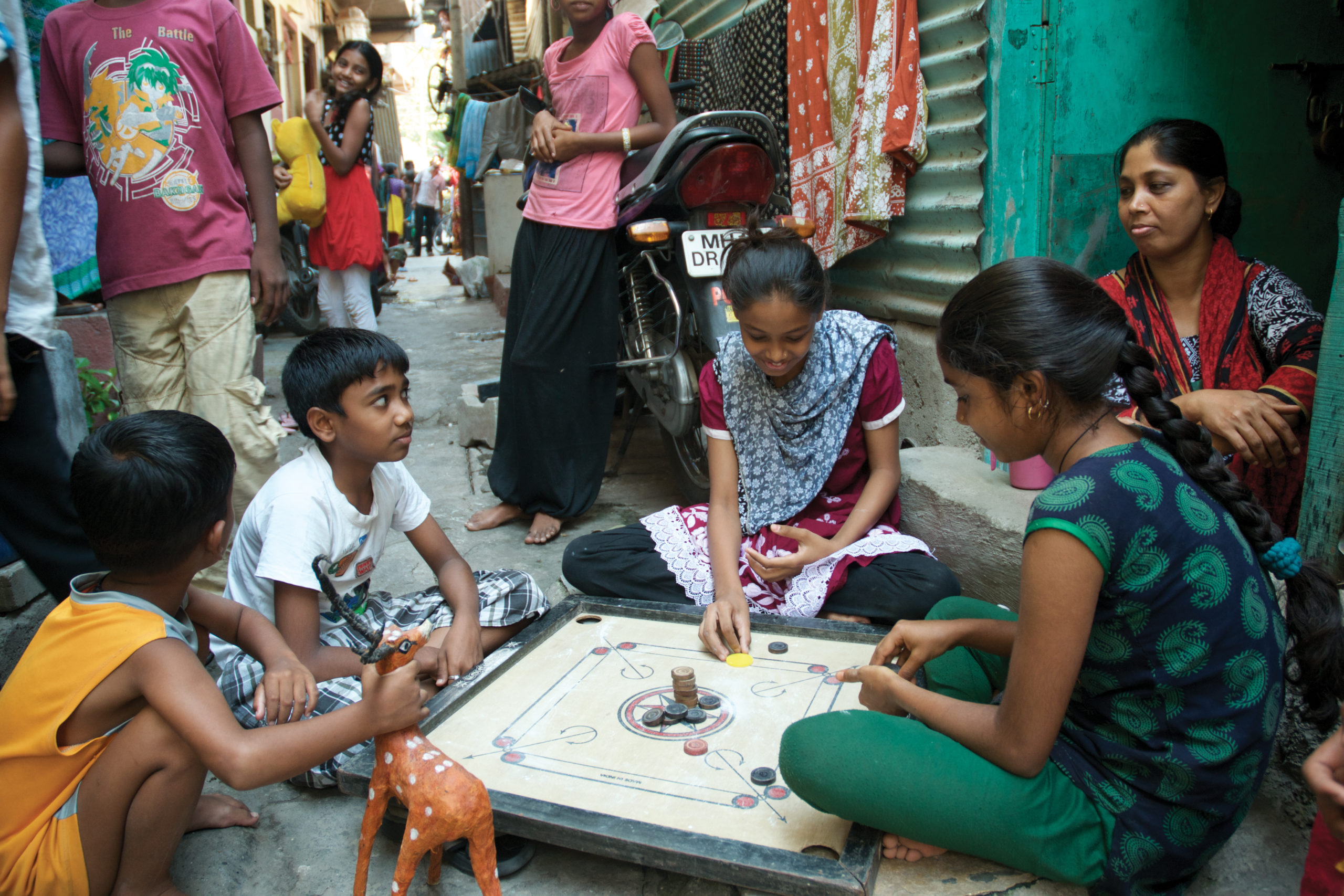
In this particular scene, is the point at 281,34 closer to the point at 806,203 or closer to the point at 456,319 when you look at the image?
the point at 456,319

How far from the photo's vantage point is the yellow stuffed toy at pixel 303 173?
4.49 metres

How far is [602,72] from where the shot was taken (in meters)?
2.91

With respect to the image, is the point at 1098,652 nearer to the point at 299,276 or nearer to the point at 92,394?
the point at 92,394

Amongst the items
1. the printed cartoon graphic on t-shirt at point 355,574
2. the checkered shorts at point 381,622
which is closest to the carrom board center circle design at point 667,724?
the checkered shorts at point 381,622

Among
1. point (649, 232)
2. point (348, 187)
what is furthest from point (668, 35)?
point (348, 187)

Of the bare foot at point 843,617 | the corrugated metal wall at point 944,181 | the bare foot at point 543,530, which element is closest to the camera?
the bare foot at point 843,617

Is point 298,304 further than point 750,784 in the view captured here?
Yes

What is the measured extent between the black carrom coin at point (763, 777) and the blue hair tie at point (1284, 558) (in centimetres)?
80

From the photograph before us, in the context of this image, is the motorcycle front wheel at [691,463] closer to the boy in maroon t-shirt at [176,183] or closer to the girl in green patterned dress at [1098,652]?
the boy in maroon t-shirt at [176,183]

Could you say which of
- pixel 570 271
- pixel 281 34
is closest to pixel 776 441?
pixel 570 271

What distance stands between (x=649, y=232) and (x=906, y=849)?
2.05 m

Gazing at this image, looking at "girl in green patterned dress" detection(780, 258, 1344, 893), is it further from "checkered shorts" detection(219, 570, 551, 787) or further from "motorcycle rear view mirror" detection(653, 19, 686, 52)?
"motorcycle rear view mirror" detection(653, 19, 686, 52)

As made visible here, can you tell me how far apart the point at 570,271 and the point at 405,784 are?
2.03 metres

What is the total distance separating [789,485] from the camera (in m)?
2.30
